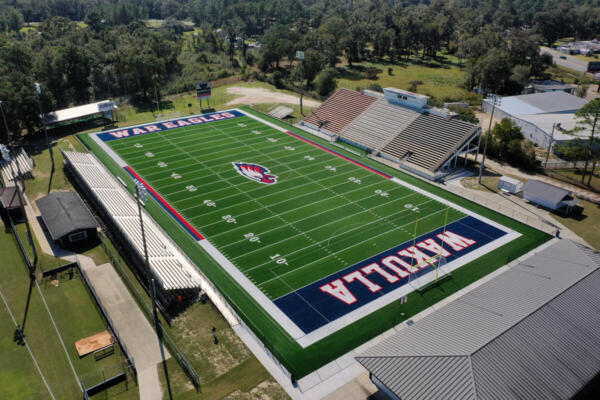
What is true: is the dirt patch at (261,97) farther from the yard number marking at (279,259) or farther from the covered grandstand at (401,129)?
the yard number marking at (279,259)

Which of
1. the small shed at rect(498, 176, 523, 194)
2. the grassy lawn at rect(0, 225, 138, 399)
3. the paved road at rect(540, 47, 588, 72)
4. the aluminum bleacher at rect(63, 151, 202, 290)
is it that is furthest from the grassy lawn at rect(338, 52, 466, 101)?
the grassy lawn at rect(0, 225, 138, 399)

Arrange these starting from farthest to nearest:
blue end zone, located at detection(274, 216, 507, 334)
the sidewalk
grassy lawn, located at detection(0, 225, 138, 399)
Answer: blue end zone, located at detection(274, 216, 507, 334), the sidewalk, grassy lawn, located at detection(0, 225, 138, 399)

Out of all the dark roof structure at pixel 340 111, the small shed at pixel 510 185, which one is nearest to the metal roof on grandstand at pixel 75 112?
the dark roof structure at pixel 340 111

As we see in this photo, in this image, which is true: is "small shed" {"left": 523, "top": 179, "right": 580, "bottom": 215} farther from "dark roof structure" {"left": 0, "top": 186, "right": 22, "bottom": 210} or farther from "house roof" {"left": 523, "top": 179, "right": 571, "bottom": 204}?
"dark roof structure" {"left": 0, "top": 186, "right": 22, "bottom": 210}

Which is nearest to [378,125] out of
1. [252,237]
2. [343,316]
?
[252,237]

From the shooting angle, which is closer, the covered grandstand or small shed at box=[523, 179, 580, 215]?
small shed at box=[523, 179, 580, 215]

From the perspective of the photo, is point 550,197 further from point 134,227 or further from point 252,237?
point 134,227

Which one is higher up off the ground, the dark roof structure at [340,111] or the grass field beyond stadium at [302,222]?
the dark roof structure at [340,111]
